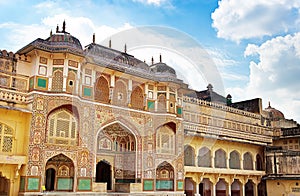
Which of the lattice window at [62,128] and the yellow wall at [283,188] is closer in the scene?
the lattice window at [62,128]

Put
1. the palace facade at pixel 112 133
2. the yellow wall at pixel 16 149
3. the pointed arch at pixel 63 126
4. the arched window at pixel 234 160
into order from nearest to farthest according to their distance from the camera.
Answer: the yellow wall at pixel 16 149 < the palace facade at pixel 112 133 < the pointed arch at pixel 63 126 < the arched window at pixel 234 160

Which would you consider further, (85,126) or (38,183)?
(85,126)

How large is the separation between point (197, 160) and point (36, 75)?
1255 centimetres

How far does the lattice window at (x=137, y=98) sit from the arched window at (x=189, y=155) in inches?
199

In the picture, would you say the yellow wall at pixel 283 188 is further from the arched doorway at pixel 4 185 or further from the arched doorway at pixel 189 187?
the arched doorway at pixel 4 185

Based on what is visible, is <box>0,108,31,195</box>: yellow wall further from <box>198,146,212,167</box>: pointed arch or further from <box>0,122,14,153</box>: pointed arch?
<box>198,146,212,167</box>: pointed arch

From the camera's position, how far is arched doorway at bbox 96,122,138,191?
19.7 meters

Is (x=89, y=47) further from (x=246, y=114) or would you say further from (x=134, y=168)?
(x=246, y=114)

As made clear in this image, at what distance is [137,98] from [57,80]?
554 cm

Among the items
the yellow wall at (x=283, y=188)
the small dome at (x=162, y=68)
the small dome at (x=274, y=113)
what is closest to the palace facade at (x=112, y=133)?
the small dome at (x=162, y=68)

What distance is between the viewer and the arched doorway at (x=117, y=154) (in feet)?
64.7

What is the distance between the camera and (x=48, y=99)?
51.6 feet

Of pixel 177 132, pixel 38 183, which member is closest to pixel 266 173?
pixel 177 132

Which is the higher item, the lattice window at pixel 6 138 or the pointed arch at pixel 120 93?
the pointed arch at pixel 120 93
